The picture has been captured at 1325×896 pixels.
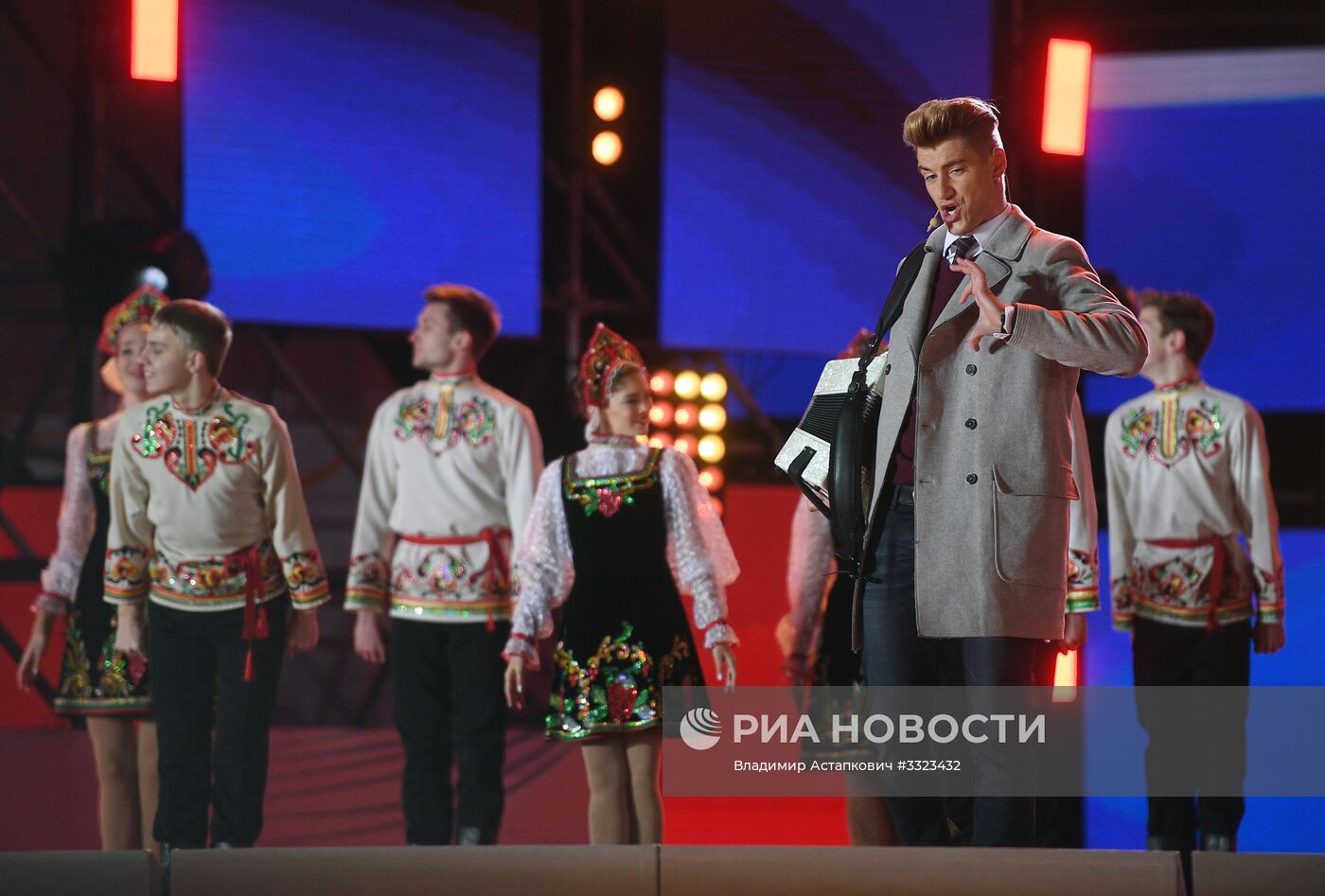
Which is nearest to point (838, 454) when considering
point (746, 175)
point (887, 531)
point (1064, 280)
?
point (887, 531)

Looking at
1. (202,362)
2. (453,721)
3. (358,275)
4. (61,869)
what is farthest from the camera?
(358,275)

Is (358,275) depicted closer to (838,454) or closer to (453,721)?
(453,721)

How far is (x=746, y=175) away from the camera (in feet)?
16.2

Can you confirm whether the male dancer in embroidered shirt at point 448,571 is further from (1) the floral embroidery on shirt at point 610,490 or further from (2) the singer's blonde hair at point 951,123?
(2) the singer's blonde hair at point 951,123

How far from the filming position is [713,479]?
16.4ft

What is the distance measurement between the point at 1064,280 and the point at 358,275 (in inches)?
120

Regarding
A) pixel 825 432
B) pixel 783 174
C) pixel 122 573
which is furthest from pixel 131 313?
pixel 825 432

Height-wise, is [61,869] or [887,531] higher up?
[887,531]

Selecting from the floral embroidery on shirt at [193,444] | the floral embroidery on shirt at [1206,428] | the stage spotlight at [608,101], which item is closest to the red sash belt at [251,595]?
the floral embroidery on shirt at [193,444]

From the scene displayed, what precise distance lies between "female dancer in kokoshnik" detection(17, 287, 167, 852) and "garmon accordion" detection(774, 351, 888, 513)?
2113 millimetres

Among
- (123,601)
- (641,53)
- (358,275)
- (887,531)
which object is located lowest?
(123,601)

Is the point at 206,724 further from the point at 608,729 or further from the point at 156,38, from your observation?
the point at 156,38

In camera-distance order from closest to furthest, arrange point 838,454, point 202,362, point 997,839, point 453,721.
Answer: point 997,839 → point 838,454 → point 202,362 → point 453,721

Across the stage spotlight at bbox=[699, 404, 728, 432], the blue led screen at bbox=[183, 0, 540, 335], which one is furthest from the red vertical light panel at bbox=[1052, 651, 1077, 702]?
the blue led screen at bbox=[183, 0, 540, 335]
